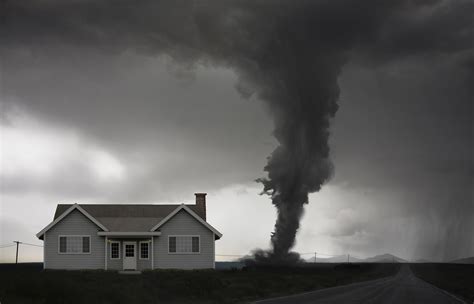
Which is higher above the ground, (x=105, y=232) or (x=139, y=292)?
→ (x=105, y=232)

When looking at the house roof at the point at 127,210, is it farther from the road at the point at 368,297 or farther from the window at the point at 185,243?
the road at the point at 368,297

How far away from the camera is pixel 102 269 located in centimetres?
5162

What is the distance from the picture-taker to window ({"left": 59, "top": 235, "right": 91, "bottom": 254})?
5206cm

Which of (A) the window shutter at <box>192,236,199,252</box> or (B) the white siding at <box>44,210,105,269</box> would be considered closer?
(B) the white siding at <box>44,210,105,269</box>

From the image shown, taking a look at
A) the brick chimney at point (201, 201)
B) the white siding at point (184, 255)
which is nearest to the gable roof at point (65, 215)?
the white siding at point (184, 255)

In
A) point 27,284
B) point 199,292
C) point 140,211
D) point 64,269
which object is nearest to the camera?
point 27,284

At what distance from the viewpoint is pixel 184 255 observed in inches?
2089

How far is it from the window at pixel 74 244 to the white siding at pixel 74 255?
0.24 metres

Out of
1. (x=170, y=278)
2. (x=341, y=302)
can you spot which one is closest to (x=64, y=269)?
(x=170, y=278)

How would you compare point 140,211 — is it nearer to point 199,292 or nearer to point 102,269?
point 102,269

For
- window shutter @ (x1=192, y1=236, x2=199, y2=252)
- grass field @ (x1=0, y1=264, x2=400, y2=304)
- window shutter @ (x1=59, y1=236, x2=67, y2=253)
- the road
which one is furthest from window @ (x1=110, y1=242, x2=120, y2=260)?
the road

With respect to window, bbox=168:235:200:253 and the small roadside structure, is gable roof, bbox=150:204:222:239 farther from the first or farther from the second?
window, bbox=168:235:200:253

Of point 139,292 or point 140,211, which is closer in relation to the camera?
point 139,292

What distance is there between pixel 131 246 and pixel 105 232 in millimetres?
2843
